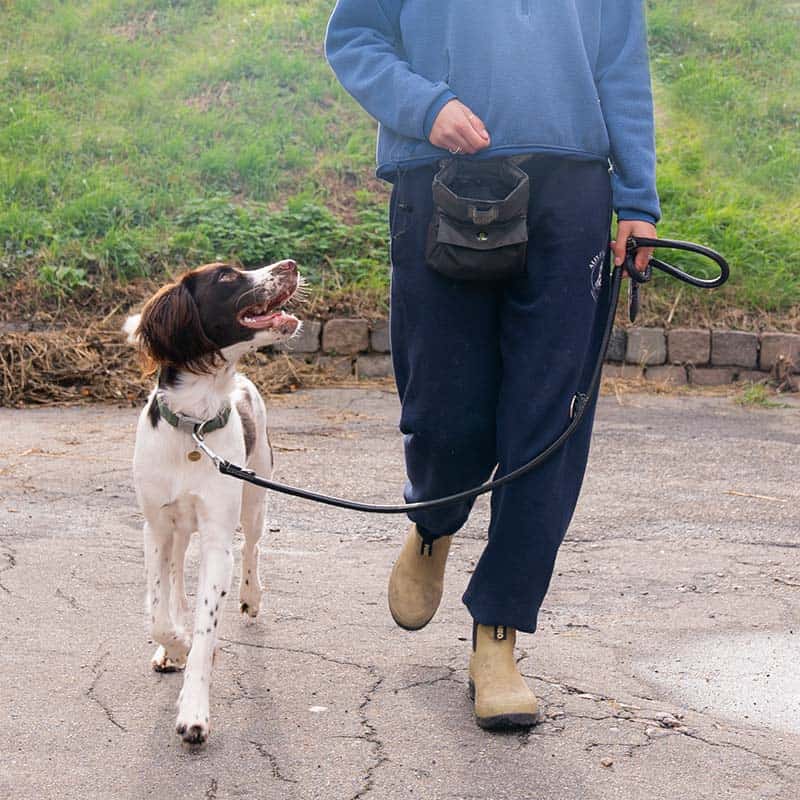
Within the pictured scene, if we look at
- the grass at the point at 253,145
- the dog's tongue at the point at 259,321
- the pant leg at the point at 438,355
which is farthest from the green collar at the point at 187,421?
the grass at the point at 253,145

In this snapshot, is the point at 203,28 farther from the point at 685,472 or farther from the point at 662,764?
the point at 662,764

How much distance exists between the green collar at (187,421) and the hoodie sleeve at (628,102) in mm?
1237

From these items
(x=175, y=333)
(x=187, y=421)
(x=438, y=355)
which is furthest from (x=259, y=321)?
(x=438, y=355)

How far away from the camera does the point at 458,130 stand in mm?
3018

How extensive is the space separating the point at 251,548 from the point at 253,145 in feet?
26.7

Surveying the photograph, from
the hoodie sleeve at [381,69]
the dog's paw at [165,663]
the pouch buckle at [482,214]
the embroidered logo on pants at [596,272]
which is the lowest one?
the dog's paw at [165,663]

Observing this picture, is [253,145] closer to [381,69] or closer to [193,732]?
Result: [381,69]

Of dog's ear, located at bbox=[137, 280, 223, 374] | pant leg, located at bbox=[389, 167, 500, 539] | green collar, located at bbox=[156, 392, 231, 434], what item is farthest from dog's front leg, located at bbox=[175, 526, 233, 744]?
pant leg, located at bbox=[389, 167, 500, 539]

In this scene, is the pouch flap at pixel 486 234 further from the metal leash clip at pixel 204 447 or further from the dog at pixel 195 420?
the metal leash clip at pixel 204 447

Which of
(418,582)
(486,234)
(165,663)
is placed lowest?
(165,663)

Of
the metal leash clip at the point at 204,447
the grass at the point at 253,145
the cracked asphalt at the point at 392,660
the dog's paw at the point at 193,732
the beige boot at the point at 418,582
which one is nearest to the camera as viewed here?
the cracked asphalt at the point at 392,660

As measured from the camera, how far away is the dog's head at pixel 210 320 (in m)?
3.36

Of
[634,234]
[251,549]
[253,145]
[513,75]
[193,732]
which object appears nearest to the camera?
[193,732]

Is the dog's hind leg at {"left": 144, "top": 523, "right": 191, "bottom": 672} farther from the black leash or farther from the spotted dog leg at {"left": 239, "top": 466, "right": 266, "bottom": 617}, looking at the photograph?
the spotted dog leg at {"left": 239, "top": 466, "right": 266, "bottom": 617}
